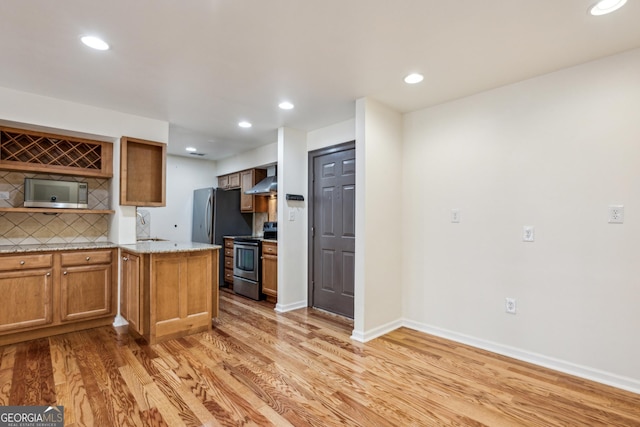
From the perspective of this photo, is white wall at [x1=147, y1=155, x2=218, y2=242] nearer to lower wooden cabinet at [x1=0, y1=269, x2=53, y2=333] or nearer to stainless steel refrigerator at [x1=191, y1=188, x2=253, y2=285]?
stainless steel refrigerator at [x1=191, y1=188, x2=253, y2=285]

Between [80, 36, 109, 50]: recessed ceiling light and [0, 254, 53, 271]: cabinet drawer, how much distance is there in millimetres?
2079

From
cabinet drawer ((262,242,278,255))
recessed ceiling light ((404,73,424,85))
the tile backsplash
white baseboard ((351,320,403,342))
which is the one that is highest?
recessed ceiling light ((404,73,424,85))

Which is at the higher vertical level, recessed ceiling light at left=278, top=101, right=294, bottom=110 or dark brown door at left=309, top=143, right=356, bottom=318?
recessed ceiling light at left=278, top=101, right=294, bottom=110

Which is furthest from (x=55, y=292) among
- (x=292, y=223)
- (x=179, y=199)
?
(x=179, y=199)

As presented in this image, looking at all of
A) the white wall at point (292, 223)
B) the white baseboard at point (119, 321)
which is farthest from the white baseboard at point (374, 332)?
the white baseboard at point (119, 321)

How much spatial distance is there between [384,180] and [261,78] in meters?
1.57

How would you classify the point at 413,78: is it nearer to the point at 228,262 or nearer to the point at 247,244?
the point at 247,244

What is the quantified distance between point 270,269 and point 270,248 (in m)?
0.30

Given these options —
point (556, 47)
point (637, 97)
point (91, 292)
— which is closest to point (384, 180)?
point (556, 47)

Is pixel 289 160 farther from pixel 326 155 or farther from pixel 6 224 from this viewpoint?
pixel 6 224

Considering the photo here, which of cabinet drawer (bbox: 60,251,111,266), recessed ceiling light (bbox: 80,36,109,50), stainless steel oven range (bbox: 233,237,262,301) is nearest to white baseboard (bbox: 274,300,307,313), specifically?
stainless steel oven range (bbox: 233,237,262,301)

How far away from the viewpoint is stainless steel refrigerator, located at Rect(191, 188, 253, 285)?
17.8 ft

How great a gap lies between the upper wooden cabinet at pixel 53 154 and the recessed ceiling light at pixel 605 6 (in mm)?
4414

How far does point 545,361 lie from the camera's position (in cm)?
255
